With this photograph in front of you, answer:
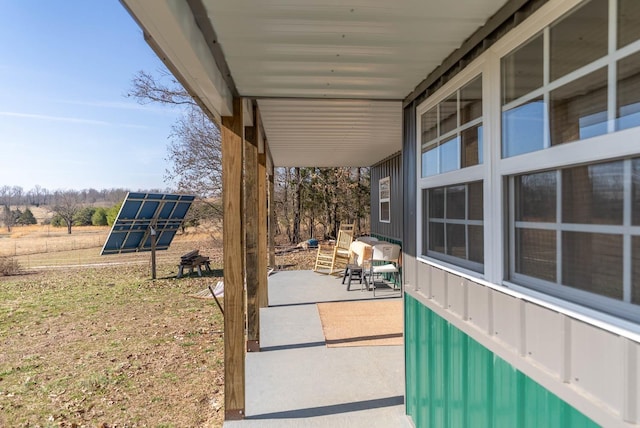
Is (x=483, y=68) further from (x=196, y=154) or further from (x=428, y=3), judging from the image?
(x=196, y=154)

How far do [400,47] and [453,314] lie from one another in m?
1.47

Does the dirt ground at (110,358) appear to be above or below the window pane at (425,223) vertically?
below

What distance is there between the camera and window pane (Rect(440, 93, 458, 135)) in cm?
214

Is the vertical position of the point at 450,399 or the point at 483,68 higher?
the point at 483,68

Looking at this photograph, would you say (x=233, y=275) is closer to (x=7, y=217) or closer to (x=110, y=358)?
(x=110, y=358)

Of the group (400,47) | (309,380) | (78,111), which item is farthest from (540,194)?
(78,111)

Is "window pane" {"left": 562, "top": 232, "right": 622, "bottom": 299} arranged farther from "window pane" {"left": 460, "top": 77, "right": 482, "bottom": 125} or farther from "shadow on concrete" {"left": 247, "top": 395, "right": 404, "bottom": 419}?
"shadow on concrete" {"left": 247, "top": 395, "right": 404, "bottom": 419}

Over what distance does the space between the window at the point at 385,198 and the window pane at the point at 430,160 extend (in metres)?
5.29

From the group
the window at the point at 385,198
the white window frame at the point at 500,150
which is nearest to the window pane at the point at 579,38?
the white window frame at the point at 500,150

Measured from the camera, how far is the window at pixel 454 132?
1891 mm

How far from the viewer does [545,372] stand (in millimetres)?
1247

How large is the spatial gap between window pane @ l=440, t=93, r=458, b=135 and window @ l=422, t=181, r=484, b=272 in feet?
1.18

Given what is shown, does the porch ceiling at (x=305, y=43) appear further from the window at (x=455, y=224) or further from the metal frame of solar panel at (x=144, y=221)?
the metal frame of solar panel at (x=144, y=221)

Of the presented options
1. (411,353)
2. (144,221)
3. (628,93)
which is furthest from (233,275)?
(144,221)
